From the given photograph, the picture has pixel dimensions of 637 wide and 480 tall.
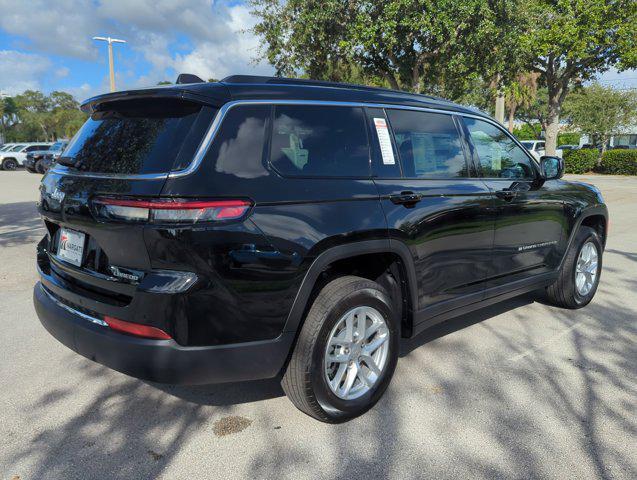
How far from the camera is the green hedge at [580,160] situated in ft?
91.7

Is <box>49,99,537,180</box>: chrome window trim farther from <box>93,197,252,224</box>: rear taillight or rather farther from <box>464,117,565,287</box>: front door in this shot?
<box>464,117,565,287</box>: front door

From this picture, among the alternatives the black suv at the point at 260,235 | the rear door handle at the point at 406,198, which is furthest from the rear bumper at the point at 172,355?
the rear door handle at the point at 406,198

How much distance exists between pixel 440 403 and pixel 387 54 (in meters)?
13.7

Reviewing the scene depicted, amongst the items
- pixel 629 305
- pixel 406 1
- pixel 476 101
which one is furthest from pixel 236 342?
pixel 476 101

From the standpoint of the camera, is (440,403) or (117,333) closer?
(117,333)

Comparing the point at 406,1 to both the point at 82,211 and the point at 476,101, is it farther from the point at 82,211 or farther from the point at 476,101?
the point at 476,101

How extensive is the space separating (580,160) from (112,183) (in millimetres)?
30019

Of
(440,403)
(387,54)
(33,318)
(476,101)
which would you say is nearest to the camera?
(440,403)


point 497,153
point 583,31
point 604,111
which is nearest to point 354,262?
point 497,153

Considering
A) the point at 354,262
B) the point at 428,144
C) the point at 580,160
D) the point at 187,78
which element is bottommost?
the point at 580,160

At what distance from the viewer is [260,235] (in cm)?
243

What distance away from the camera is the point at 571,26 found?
15586 millimetres

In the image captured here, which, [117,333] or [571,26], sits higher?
[571,26]

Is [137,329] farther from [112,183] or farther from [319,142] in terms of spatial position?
[319,142]
